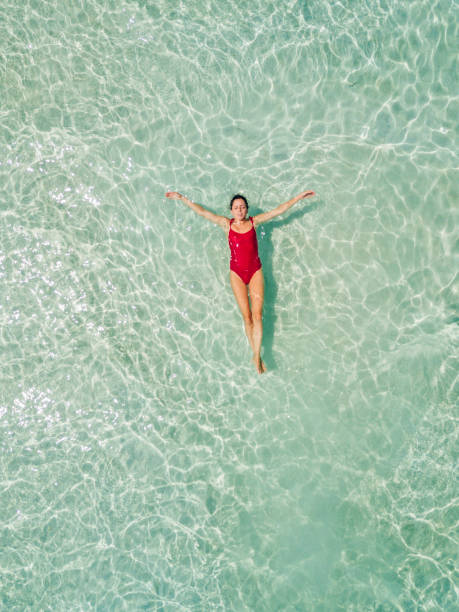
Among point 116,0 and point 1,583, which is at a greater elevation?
point 116,0

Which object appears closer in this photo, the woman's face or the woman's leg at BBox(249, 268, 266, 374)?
the woman's face

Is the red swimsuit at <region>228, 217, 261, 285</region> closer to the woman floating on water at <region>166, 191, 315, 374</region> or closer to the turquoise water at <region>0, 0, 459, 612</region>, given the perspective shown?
the woman floating on water at <region>166, 191, 315, 374</region>

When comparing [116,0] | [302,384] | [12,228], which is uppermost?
[116,0]

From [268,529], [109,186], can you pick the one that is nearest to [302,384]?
[268,529]

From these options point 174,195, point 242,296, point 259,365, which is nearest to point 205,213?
point 174,195

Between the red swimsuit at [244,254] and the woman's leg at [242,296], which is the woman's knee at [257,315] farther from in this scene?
the red swimsuit at [244,254]

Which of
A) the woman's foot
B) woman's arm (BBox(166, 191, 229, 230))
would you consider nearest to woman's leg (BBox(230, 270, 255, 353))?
the woman's foot

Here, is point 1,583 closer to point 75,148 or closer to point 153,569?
point 153,569

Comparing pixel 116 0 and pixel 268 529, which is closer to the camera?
pixel 268 529
